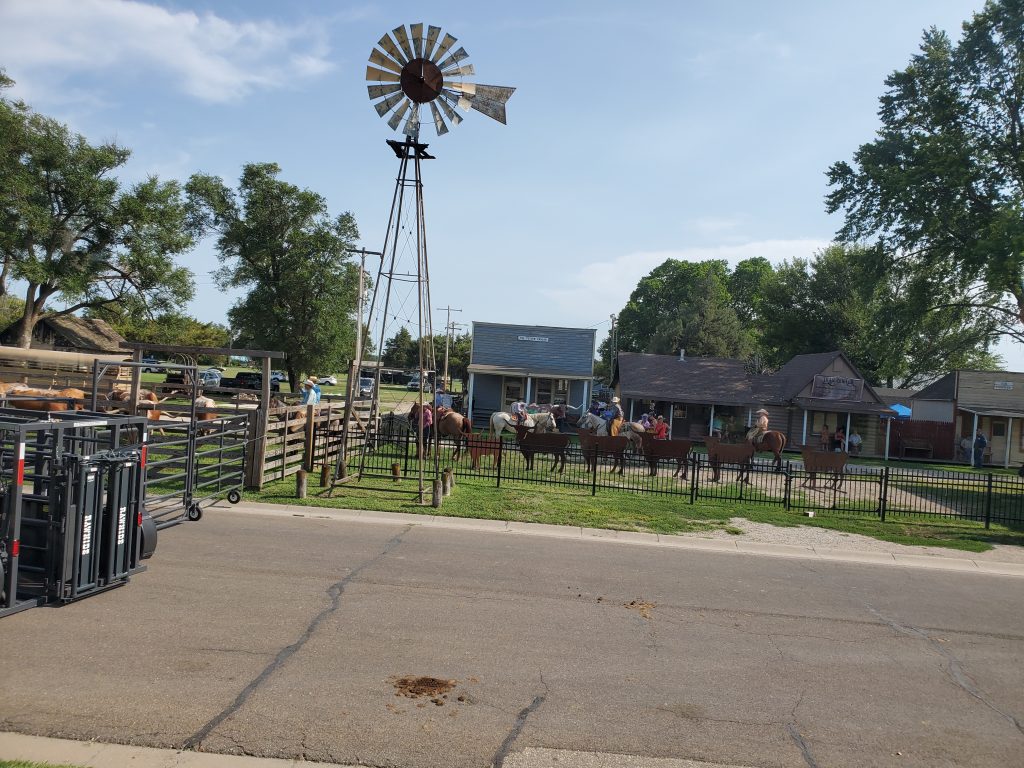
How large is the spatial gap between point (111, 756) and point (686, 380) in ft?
118

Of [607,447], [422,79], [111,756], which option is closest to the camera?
[111,756]

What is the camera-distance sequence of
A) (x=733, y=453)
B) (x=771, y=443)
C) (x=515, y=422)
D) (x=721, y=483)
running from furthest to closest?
(x=515, y=422) < (x=771, y=443) < (x=721, y=483) < (x=733, y=453)

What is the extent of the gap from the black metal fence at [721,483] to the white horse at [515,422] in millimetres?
5250

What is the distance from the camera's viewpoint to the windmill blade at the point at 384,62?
1407cm

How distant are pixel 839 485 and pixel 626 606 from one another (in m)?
14.0

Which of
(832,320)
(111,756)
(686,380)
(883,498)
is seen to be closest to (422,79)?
(111,756)

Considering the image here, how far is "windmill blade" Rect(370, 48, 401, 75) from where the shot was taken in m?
14.1

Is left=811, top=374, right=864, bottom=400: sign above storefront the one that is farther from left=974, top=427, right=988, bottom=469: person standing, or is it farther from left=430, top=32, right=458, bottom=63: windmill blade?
left=430, top=32, right=458, bottom=63: windmill blade

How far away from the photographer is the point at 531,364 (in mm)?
40125

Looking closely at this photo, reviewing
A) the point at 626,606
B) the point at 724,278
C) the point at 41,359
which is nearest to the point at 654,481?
the point at 626,606

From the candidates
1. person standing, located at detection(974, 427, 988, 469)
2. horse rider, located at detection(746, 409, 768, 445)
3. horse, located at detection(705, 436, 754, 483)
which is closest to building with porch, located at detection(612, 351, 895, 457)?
person standing, located at detection(974, 427, 988, 469)

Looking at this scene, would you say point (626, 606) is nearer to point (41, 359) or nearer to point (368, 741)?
point (368, 741)

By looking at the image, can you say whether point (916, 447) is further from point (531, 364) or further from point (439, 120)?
point (439, 120)

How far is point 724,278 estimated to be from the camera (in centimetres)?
10038
